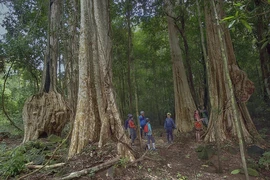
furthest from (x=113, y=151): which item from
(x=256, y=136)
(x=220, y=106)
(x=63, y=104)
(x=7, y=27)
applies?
(x=7, y=27)

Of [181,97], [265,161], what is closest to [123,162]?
[265,161]

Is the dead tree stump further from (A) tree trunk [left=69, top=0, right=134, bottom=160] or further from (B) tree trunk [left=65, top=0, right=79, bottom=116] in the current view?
(A) tree trunk [left=69, top=0, right=134, bottom=160]

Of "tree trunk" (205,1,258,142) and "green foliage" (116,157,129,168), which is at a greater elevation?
"tree trunk" (205,1,258,142)

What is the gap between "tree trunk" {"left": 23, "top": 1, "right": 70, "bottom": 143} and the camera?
8.83 meters

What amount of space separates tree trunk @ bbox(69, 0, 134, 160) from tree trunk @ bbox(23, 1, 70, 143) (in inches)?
114

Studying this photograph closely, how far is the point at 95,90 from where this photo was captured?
5992 millimetres

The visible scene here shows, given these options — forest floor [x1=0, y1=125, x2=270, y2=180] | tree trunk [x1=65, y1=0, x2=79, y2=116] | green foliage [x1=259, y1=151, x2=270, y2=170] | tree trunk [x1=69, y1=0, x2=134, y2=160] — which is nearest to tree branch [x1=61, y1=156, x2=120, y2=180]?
forest floor [x1=0, y1=125, x2=270, y2=180]

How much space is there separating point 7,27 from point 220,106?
447 inches

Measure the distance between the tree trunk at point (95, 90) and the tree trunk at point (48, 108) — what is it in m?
2.90

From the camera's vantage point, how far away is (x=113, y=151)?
17.0ft

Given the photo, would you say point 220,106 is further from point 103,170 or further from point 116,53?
point 116,53

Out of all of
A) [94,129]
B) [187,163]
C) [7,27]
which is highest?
[7,27]

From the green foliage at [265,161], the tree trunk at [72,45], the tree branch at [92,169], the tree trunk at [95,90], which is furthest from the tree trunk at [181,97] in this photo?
the tree branch at [92,169]

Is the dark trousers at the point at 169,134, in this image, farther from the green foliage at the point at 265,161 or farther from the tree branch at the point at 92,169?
the tree branch at the point at 92,169
